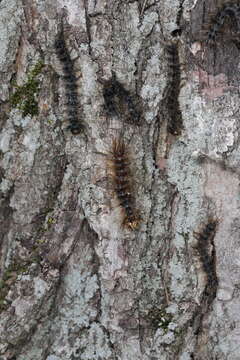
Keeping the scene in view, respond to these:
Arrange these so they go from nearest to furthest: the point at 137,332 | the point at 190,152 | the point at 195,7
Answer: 1. the point at 195,7
2. the point at 190,152
3. the point at 137,332

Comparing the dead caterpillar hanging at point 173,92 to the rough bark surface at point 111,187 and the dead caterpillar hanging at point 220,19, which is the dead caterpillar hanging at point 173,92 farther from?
the dead caterpillar hanging at point 220,19

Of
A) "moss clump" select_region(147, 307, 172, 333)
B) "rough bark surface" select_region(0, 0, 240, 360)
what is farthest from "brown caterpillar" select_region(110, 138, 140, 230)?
"moss clump" select_region(147, 307, 172, 333)

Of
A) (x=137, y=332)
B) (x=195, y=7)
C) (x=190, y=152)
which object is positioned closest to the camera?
(x=195, y=7)

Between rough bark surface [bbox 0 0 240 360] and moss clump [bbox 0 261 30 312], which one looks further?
moss clump [bbox 0 261 30 312]

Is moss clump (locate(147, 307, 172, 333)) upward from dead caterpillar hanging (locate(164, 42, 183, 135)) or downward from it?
downward

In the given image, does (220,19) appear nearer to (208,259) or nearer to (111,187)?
(111,187)

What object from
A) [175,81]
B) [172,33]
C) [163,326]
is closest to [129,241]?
[163,326]

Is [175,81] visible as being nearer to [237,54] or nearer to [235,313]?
[237,54]

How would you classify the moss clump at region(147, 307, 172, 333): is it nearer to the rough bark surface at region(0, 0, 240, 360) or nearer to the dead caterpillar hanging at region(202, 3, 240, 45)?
the rough bark surface at region(0, 0, 240, 360)
